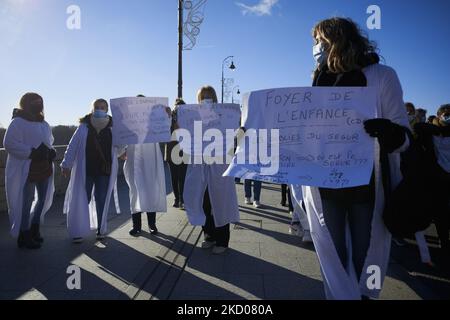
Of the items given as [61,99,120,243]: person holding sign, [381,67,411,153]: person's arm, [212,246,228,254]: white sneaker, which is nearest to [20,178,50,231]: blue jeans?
[61,99,120,243]: person holding sign

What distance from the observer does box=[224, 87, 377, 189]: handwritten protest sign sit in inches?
91.0

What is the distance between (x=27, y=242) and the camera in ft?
15.5

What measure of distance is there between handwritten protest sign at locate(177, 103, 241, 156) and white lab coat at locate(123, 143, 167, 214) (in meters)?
1.13

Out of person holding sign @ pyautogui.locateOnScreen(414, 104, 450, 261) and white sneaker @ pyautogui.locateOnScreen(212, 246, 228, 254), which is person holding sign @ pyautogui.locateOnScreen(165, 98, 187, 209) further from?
person holding sign @ pyautogui.locateOnScreen(414, 104, 450, 261)

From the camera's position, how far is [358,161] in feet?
7.71

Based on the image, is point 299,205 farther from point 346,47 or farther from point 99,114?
point 99,114

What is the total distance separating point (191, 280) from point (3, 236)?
336 centimetres

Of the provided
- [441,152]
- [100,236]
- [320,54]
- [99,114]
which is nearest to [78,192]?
[100,236]

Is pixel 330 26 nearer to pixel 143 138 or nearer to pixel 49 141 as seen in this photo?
pixel 143 138

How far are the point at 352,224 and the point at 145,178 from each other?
370 centimetres

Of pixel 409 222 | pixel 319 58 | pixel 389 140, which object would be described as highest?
pixel 319 58

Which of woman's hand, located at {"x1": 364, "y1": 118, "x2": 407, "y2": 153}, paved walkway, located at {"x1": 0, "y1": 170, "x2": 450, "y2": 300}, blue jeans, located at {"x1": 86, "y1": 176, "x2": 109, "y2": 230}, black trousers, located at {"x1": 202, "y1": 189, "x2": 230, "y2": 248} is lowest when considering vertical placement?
paved walkway, located at {"x1": 0, "y1": 170, "x2": 450, "y2": 300}
